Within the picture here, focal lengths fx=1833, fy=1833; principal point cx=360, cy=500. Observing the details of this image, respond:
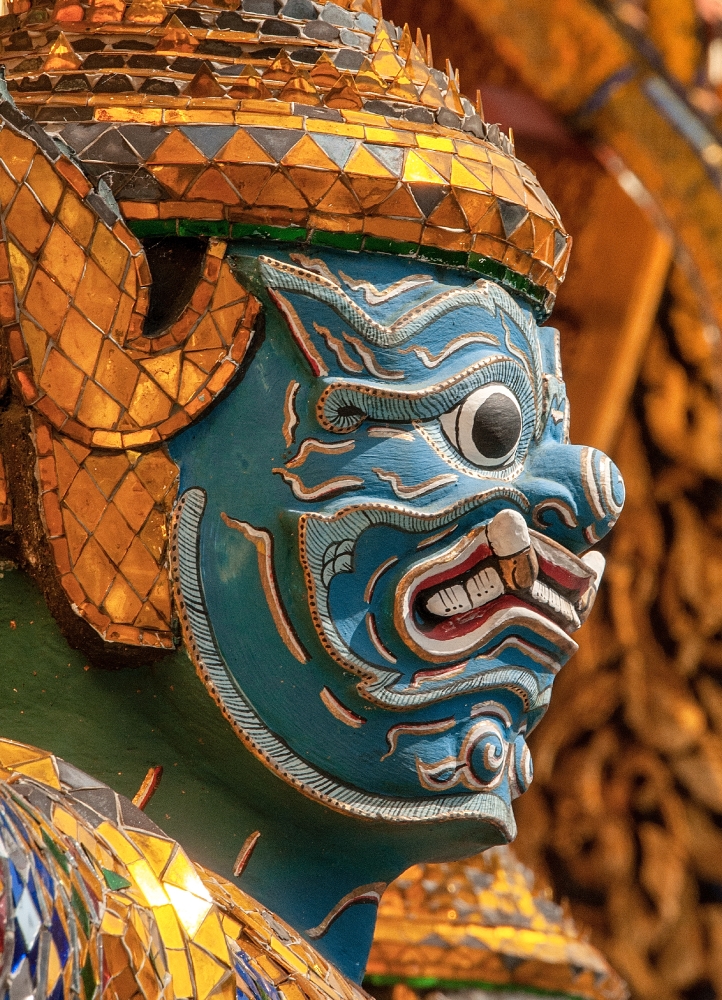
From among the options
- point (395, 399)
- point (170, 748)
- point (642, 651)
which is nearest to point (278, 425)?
point (395, 399)

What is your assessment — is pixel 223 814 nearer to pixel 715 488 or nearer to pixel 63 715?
pixel 63 715

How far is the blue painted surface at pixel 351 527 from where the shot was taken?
72.8 inches

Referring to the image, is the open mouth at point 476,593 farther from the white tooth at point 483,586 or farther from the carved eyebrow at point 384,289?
the carved eyebrow at point 384,289

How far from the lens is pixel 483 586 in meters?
1.90

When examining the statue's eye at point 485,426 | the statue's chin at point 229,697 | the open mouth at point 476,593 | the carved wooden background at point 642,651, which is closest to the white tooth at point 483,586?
the open mouth at point 476,593

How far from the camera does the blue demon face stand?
6.06ft

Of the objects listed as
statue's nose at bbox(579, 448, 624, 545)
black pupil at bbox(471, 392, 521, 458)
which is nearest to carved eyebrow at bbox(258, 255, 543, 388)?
black pupil at bbox(471, 392, 521, 458)

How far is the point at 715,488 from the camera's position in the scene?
148 inches

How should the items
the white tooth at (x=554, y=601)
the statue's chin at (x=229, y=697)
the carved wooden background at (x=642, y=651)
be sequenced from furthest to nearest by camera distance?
the carved wooden background at (x=642, y=651)
the white tooth at (x=554, y=601)
the statue's chin at (x=229, y=697)

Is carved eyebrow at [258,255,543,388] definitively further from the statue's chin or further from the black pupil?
the statue's chin

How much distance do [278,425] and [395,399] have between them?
0.12m

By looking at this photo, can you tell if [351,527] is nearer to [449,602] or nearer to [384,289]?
[449,602]

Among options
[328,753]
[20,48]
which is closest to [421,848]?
[328,753]

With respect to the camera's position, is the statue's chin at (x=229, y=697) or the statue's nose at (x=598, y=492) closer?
the statue's chin at (x=229, y=697)
